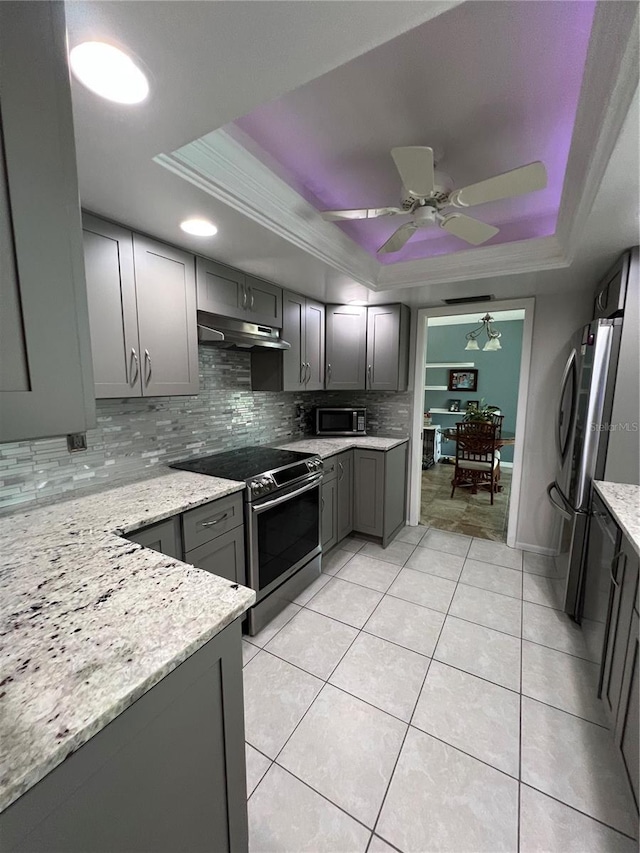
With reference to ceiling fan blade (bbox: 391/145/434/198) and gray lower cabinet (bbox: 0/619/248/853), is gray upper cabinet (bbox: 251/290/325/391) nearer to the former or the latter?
ceiling fan blade (bbox: 391/145/434/198)

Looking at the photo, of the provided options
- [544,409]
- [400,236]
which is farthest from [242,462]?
[544,409]

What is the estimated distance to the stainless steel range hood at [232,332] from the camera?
6.49 feet

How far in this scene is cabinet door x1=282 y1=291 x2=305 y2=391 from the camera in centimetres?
268

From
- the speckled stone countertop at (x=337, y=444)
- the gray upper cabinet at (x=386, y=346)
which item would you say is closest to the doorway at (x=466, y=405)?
the gray upper cabinet at (x=386, y=346)

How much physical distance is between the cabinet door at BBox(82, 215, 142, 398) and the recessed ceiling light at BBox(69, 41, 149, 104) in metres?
0.72

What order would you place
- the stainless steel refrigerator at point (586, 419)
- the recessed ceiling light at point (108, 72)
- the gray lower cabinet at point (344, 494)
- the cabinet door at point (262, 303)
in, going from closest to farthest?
1. the recessed ceiling light at point (108, 72)
2. the stainless steel refrigerator at point (586, 419)
3. the cabinet door at point (262, 303)
4. the gray lower cabinet at point (344, 494)

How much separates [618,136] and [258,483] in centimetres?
194

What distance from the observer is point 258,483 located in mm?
1953

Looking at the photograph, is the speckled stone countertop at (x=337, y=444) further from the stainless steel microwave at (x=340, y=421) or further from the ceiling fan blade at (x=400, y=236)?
the ceiling fan blade at (x=400, y=236)

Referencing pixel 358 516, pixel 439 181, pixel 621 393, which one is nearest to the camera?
pixel 439 181

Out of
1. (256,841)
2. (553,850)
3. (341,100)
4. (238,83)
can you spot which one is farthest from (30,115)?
(553,850)

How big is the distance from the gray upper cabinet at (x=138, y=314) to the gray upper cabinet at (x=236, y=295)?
82mm

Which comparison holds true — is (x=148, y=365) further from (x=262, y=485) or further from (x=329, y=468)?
(x=329, y=468)

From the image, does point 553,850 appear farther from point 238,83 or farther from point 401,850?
point 238,83
